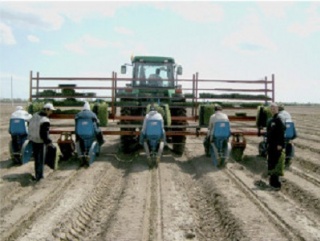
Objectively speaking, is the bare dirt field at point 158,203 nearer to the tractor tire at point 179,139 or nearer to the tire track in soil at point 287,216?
the tire track in soil at point 287,216

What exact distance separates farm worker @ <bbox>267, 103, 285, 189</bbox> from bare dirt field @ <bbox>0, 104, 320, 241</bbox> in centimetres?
28

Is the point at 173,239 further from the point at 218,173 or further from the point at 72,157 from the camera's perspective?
the point at 72,157

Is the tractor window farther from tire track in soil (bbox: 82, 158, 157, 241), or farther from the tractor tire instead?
tire track in soil (bbox: 82, 158, 157, 241)

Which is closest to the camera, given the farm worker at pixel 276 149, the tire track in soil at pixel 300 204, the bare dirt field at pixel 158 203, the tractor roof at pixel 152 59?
the bare dirt field at pixel 158 203

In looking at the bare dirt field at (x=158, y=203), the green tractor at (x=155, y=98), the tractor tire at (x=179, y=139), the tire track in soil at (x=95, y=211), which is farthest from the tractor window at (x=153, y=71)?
the tire track in soil at (x=95, y=211)

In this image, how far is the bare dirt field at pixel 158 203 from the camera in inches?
198

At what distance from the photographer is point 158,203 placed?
20.7 ft

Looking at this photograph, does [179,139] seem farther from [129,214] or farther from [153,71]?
[129,214]

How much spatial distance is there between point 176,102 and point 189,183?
4.48m

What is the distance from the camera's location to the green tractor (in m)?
11.3

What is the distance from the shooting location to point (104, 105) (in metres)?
10.7

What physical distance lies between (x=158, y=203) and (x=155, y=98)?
5.86 metres

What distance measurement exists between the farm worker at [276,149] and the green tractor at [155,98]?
11.3 feet

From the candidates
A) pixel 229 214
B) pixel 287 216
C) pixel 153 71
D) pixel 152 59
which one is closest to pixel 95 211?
pixel 229 214
